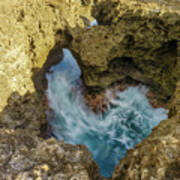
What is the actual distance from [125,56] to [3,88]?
366 cm

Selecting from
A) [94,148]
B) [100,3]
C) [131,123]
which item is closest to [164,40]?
[100,3]

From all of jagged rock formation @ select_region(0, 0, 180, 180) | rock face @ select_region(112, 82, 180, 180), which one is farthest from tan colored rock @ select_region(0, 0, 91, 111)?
rock face @ select_region(112, 82, 180, 180)

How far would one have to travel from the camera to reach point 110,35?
4043 millimetres

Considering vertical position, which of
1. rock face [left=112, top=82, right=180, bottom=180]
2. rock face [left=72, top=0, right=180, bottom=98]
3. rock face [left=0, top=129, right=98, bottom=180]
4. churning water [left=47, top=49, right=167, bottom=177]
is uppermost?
rock face [left=72, top=0, right=180, bottom=98]

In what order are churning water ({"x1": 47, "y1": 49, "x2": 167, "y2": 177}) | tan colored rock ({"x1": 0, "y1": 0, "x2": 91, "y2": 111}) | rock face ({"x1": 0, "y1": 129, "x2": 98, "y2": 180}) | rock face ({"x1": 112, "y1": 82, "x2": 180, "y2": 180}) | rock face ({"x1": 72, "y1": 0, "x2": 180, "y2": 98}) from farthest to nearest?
churning water ({"x1": 47, "y1": 49, "x2": 167, "y2": 177}) < rock face ({"x1": 72, "y1": 0, "x2": 180, "y2": 98}) < tan colored rock ({"x1": 0, "y1": 0, "x2": 91, "y2": 111}) < rock face ({"x1": 0, "y1": 129, "x2": 98, "y2": 180}) < rock face ({"x1": 112, "y1": 82, "x2": 180, "y2": 180})

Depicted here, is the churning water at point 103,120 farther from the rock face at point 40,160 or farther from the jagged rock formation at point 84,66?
the rock face at point 40,160

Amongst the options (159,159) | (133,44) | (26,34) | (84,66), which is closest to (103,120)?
(84,66)

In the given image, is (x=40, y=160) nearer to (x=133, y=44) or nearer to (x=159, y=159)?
(x=159, y=159)

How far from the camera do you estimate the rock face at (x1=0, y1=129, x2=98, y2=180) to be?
4.90 feet

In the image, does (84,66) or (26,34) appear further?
(84,66)

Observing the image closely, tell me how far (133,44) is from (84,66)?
1.68 meters

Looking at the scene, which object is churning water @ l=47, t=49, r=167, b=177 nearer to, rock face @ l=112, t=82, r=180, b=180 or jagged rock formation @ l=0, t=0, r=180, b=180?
jagged rock formation @ l=0, t=0, r=180, b=180

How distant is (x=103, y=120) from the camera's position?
545 cm

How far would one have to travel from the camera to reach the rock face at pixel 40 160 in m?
1.49
